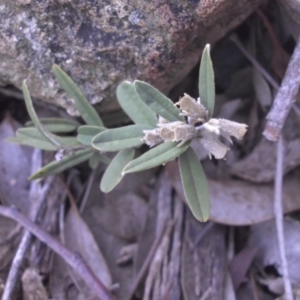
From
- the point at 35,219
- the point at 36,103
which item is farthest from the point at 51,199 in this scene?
the point at 36,103

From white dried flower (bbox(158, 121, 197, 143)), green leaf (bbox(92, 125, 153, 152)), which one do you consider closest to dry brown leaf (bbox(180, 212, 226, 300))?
green leaf (bbox(92, 125, 153, 152))

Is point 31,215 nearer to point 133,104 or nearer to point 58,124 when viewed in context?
point 58,124

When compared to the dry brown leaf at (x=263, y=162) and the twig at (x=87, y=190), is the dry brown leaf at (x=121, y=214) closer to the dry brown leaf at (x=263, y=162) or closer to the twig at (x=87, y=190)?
the twig at (x=87, y=190)

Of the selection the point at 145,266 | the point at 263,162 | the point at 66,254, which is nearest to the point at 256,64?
the point at 263,162

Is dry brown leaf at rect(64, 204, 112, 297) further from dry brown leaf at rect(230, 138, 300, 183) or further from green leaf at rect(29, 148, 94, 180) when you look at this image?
dry brown leaf at rect(230, 138, 300, 183)

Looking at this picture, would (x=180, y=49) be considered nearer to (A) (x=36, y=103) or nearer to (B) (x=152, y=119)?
(B) (x=152, y=119)

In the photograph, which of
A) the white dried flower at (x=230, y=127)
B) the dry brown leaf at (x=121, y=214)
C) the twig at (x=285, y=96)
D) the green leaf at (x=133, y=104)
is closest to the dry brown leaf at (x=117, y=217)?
the dry brown leaf at (x=121, y=214)
